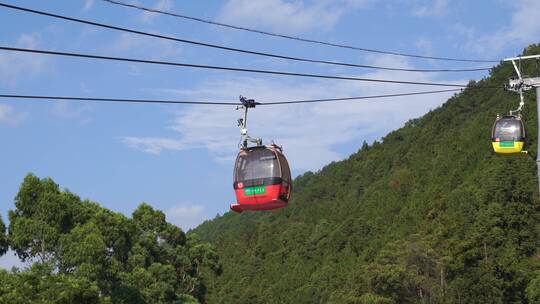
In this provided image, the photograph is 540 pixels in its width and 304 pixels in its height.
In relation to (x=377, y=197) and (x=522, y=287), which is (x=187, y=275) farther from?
(x=377, y=197)

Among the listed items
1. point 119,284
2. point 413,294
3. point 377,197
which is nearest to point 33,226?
point 119,284

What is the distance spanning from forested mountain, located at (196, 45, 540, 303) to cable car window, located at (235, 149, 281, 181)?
6.99 meters

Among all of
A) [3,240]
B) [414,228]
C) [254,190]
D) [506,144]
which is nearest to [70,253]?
[3,240]

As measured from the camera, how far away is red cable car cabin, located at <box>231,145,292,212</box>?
1809 centimetres

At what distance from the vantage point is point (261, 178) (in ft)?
59.6

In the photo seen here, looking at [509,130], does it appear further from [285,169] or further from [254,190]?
[254,190]

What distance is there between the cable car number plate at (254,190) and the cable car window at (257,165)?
0.77 feet

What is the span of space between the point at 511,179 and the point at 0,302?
5857 cm

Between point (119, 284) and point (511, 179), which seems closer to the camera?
point (119, 284)

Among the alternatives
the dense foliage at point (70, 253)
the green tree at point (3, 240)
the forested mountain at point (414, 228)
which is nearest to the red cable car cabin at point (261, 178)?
the forested mountain at point (414, 228)

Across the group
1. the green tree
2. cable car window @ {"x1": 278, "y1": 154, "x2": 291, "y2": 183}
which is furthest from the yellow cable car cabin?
the green tree

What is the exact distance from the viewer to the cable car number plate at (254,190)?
18.2 meters

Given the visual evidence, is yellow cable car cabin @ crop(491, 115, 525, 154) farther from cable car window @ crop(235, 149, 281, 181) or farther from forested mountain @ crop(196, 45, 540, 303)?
cable car window @ crop(235, 149, 281, 181)

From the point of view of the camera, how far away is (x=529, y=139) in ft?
287
